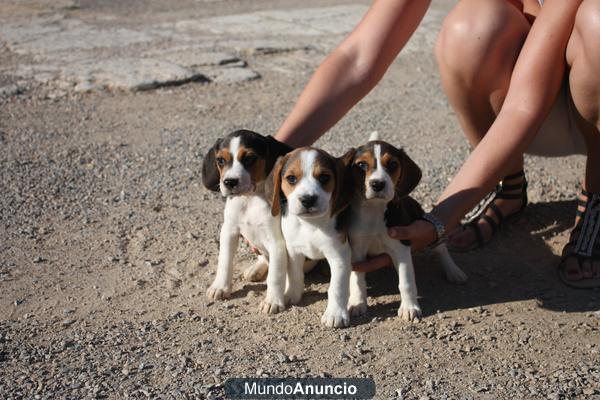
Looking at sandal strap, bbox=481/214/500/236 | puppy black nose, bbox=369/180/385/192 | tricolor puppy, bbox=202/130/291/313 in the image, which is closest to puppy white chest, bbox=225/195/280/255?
tricolor puppy, bbox=202/130/291/313

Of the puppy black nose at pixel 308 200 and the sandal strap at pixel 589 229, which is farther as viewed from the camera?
the sandal strap at pixel 589 229

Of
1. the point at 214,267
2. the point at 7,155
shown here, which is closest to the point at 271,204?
the point at 214,267

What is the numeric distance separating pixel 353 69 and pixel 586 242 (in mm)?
1289

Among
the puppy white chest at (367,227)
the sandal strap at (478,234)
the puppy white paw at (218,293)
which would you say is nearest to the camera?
the puppy white chest at (367,227)

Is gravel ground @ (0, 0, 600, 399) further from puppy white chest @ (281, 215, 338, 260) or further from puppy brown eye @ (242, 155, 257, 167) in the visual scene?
puppy brown eye @ (242, 155, 257, 167)

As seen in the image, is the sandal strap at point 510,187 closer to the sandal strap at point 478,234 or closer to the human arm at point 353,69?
the sandal strap at point 478,234

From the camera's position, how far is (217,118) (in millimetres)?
6164

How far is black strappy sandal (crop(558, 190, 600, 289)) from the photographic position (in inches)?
142

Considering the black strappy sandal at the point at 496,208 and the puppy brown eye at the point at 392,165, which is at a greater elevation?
the puppy brown eye at the point at 392,165

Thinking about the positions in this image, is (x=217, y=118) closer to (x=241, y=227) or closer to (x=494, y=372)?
(x=241, y=227)

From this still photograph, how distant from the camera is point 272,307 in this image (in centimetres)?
338

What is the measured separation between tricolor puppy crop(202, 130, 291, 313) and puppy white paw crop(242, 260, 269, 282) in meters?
0.18

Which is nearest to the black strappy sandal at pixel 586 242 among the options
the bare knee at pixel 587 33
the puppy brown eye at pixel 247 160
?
the bare knee at pixel 587 33

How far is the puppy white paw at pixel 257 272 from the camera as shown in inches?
147
